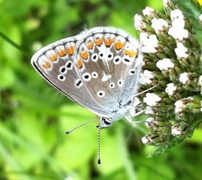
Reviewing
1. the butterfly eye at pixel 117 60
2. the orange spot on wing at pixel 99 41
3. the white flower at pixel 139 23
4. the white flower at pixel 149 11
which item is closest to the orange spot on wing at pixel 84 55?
the orange spot on wing at pixel 99 41

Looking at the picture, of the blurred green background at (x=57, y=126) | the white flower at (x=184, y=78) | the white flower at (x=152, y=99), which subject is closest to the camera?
the white flower at (x=184, y=78)

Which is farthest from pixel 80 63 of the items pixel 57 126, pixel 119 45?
pixel 57 126

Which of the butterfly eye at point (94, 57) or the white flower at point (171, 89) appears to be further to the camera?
the butterfly eye at point (94, 57)

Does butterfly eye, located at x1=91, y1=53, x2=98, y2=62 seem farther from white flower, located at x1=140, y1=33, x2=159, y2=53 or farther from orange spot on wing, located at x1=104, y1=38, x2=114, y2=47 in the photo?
white flower, located at x1=140, y1=33, x2=159, y2=53

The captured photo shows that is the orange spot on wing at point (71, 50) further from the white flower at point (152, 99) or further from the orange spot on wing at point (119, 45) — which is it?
the white flower at point (152, 99)

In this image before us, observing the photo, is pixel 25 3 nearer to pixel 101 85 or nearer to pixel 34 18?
pixel 34 18

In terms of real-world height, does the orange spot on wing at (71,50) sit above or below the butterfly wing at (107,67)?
above

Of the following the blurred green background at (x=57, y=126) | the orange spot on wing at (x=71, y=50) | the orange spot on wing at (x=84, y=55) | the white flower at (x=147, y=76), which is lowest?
the blurred green background at (x=57, y=126)

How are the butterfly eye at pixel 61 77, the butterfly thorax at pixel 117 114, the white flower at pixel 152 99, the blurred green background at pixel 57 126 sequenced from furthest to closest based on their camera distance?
1. the blurred green background at pixel 57 126
2. the butterfly thorax at pixel 117 114
3. the butterfly eye at pixel 61 77
4. the white flower at pixel 152 99

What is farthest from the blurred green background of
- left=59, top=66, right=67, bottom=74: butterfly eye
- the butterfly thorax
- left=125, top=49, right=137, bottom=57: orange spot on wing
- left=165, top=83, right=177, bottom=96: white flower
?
left=165, top=83, right=177, bottom=96: white flower
